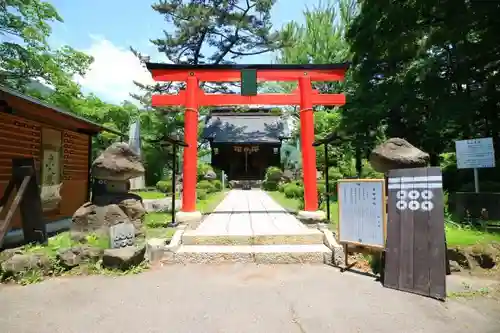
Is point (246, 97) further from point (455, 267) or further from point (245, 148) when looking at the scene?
point (245, 148)

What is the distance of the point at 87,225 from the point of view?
592 centimetres

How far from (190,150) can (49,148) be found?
383cm

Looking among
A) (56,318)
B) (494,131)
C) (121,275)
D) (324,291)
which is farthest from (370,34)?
(56,318)

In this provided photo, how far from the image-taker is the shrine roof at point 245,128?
25.1 m

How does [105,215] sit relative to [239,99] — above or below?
below

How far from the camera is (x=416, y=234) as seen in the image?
4090 mm

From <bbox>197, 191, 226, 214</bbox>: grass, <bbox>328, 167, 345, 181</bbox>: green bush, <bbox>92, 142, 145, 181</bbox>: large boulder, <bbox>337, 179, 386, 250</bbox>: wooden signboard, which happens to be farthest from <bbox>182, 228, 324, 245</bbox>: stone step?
<bbox>328, 167, 345, 181</bbox>: green bush

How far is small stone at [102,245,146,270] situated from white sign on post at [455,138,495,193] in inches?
297

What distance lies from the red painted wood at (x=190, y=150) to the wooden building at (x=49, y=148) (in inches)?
112

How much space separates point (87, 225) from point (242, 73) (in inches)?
206

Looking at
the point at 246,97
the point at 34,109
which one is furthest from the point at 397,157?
the point at 34,109

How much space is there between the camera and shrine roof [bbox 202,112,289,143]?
990 inches

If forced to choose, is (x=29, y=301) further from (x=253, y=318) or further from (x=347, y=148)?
(x=347, y=148)

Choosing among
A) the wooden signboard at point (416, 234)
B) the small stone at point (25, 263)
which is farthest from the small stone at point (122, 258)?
the wooden signboard at point (416, 234)
